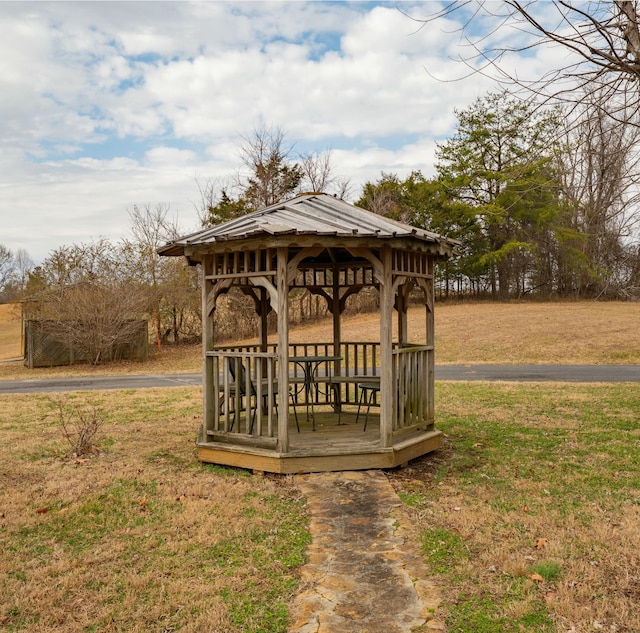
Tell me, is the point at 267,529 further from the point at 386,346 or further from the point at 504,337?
the point at 504,337

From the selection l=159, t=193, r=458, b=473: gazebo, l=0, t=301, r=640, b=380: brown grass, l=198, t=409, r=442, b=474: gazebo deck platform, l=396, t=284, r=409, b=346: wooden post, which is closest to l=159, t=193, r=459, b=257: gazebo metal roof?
l=159, t=193, r=458, b=473: gazebo

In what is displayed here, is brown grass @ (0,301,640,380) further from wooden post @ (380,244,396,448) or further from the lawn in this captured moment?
wooden post @ (380,244,396,448)

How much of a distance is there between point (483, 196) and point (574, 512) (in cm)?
3326

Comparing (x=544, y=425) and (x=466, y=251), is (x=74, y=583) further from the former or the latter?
(x=466, y=251)

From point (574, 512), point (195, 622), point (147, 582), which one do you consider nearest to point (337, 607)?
point (195, 622)

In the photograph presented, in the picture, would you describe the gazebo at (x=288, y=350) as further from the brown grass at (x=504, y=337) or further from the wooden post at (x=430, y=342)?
the brown grass at (x=504, y=337)

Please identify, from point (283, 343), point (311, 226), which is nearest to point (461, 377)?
point (283, 343)

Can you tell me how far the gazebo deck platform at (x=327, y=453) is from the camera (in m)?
6.67

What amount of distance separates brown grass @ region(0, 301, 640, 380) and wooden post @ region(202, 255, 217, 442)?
488 inches

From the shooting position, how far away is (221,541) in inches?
190

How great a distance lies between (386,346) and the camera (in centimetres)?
671

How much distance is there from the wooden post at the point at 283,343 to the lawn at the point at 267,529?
0.52m

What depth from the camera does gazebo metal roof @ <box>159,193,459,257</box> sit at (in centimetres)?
630

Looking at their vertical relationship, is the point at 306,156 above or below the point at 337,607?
above
